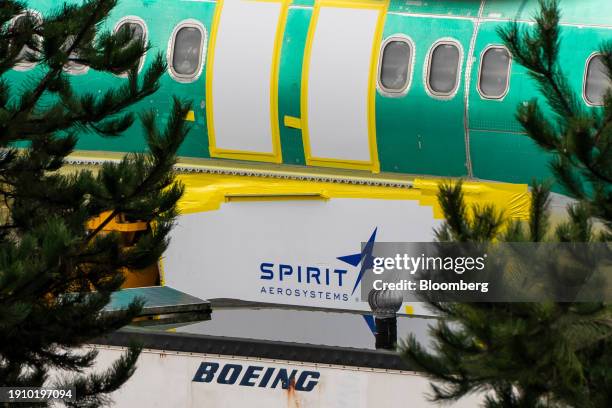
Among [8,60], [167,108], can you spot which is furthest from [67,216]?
[167,108]

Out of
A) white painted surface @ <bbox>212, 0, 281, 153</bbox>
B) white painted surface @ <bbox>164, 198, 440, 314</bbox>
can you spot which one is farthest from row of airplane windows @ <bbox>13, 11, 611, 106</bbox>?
white painted surface @ <bbox>164, 198, 440, 314</bbox>

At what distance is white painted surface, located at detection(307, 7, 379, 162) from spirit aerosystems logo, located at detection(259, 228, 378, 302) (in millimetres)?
834

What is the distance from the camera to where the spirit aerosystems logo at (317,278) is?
38.2 feet

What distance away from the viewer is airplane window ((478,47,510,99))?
11516mm

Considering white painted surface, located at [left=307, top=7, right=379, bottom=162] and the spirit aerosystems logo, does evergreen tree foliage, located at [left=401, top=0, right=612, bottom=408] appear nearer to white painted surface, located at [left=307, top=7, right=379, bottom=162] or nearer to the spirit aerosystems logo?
the spirit aerosystems logo

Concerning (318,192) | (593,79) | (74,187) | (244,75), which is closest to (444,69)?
(593,79)

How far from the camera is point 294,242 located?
11.9 m

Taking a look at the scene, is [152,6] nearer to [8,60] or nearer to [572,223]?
[8,60]

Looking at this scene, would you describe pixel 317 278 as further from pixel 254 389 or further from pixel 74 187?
pixel 74 187

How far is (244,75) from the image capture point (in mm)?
12086

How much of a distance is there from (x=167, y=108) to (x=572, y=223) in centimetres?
630

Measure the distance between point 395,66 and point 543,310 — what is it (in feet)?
18.3

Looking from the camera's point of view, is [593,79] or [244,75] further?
[244,75]

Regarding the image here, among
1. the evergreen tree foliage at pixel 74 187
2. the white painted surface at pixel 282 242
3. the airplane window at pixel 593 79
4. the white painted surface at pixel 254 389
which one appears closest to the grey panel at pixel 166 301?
the white painted surface at pixel 282 242
